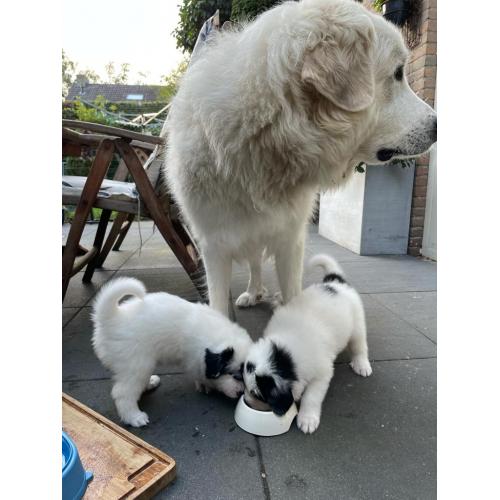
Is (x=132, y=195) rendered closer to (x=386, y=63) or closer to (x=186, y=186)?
(x=186, y=186)

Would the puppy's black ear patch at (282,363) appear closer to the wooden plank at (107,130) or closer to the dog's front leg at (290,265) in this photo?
the dog's front leg at (290,265)

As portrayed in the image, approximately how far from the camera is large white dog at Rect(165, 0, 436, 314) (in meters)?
1.38

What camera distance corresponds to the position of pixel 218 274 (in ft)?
6.63

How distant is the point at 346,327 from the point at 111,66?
32536 millimetres

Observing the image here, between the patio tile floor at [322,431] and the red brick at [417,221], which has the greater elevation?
the red brick at [417,221]

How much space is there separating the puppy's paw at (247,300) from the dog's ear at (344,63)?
1.73 m

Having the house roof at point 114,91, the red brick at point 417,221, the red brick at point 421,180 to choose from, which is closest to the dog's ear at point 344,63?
the red brick at point 421,180

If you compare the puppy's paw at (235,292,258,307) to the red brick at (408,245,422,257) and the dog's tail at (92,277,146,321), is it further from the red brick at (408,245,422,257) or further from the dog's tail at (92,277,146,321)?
the red brick at (408,245,422,257)

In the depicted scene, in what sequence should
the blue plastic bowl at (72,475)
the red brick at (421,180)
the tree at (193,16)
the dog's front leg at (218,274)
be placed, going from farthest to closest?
the tree at (193,16) → the red brick at (421,180) → the dog's front leg at (218,274) → the blue plastic bowl at (72,475)

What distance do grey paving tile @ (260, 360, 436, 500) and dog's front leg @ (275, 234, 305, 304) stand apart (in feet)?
2.20

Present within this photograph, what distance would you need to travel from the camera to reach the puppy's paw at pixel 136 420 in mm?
1448

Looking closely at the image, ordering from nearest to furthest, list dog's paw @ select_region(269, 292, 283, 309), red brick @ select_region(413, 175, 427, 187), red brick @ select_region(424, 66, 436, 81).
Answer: dog's paw @ select_region(269, 292, 283, 309)
red brick @ select_region(424, 66, 436, 81)
red brick @ select_region(413, 175, 427, 187)

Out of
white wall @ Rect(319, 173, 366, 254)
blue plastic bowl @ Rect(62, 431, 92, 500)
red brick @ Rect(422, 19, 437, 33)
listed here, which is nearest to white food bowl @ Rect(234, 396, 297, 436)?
blue plastic bowl @ Rect(62, 431, 92, 500)

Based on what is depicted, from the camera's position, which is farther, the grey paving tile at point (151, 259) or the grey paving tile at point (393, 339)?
the grey paving tile at point (151, 259)
